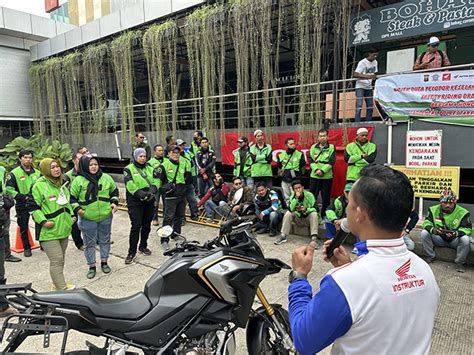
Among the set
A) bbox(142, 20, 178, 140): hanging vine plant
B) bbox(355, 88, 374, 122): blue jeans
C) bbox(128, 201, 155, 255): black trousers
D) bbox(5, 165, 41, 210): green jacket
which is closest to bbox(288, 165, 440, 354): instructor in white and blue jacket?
bbox(128, 201, 155, 255): black trousers

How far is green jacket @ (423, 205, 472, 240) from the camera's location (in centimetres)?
410

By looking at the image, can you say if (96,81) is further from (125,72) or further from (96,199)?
(96,199)

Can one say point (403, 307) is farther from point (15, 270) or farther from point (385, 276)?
point (15, 270)

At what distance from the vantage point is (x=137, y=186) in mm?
4438

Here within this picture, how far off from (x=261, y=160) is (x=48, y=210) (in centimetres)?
368

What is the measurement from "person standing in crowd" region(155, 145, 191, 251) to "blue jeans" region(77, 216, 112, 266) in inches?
41.5

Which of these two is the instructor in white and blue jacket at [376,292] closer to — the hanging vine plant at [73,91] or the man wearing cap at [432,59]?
the man wearing cap at [432,59]

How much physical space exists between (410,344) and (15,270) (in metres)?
4.99

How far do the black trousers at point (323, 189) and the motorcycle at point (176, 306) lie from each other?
384 cm

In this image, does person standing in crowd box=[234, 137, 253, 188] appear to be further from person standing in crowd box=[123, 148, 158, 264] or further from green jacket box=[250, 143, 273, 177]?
person standing in crowd box=[123, 148, 158, 264]

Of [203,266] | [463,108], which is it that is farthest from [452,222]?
[203,266]

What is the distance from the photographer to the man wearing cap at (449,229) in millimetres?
4059

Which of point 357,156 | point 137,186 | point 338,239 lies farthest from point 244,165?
point 338,239

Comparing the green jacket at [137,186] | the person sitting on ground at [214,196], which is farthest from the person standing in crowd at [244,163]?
the green jacket at [137,186]
